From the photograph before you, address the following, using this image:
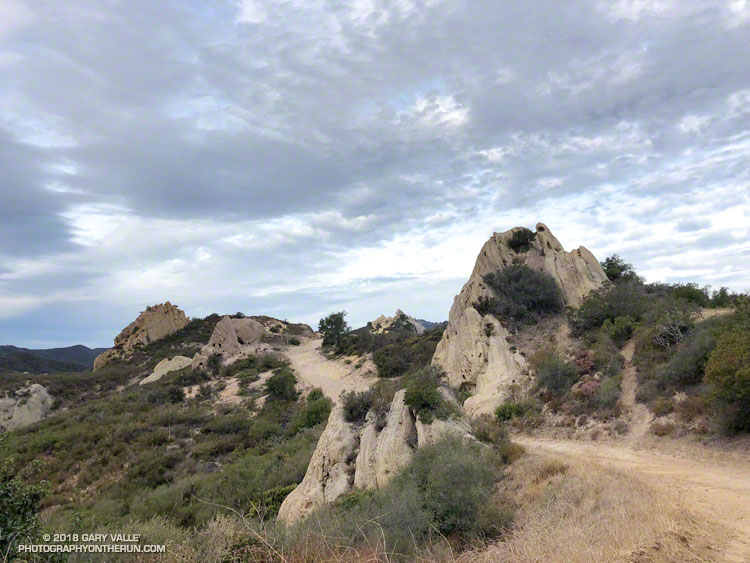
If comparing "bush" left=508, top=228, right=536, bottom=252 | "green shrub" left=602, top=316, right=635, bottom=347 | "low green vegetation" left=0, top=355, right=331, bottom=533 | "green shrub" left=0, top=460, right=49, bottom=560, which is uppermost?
"bush" left=508, top=228, right=536, bottom=252

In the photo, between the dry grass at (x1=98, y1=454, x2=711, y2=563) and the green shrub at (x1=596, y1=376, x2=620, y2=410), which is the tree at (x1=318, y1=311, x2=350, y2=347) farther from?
the dry grass at (x1=98, y1=454, x2=711, y2=563)

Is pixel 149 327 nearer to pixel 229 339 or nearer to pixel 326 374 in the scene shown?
pixel 229 339

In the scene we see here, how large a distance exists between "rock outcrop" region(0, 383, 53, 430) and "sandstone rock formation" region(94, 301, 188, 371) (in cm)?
2297

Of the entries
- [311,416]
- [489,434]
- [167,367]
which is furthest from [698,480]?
[167,367]

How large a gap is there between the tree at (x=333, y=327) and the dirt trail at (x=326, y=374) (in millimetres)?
2273

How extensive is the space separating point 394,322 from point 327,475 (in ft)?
158

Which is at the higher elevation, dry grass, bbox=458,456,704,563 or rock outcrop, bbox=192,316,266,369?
rock outcrop, bbox=192,316,266,369

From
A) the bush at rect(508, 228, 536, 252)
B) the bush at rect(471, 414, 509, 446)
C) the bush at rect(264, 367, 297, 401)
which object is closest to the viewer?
the bush at rect(471, 414, 509, 446)

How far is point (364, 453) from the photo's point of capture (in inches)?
441

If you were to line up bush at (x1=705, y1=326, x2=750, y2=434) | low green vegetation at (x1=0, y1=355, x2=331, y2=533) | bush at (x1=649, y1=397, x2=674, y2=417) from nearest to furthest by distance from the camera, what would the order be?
bush at (x1=705, y1=326, x2=750, y2=434)
bush at (x1=649, y1=397, x2=674, y2=417)
low green vegetation at (x1=0, y1=355, x2=331, y2=533)

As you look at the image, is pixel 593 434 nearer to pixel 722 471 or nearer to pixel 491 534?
pixel 722 471

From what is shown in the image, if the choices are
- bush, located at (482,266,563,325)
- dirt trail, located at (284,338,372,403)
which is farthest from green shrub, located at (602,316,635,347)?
dirt trail, located at (284,338,372,403)

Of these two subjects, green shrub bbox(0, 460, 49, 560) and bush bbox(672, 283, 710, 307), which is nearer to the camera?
green shrub bbox(0, 460, 49, 560)

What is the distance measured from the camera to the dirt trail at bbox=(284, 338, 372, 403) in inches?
1172
